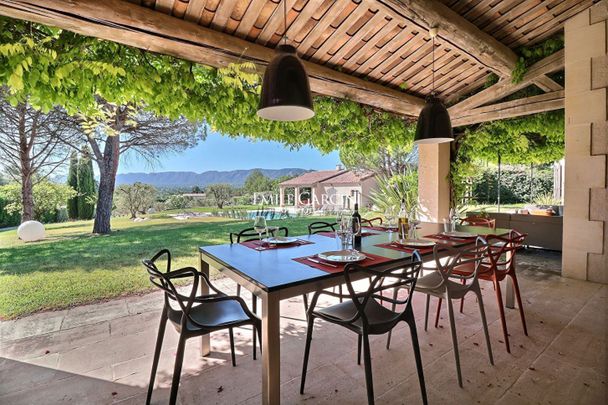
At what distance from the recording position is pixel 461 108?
5129 millimetres

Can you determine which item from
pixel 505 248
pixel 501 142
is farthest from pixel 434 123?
pixel 501 142

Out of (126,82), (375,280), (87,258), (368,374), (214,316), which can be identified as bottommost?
(87,258)

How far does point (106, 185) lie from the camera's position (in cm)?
667

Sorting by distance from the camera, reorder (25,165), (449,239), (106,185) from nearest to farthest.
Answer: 1. (449,239)
2. (25,165)
3. (106,185)

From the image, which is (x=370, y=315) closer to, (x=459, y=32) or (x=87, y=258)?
(x=459, y=32)

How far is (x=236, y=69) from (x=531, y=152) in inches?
305

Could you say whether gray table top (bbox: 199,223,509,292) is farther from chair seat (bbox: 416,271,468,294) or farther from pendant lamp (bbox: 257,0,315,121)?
pendant lamp (bbox: 257,0,315,121)

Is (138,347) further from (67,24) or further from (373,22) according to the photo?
(373,22)

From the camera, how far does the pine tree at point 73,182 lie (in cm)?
644

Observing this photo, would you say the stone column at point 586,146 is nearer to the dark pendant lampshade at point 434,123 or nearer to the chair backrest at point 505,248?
the chair backrest at point 505,248

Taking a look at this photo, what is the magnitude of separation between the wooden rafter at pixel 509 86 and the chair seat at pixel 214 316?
4808 millimetres

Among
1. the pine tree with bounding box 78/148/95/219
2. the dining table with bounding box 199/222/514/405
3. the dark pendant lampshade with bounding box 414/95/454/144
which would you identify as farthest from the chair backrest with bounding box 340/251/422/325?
the pine tree with bounding box 78/148/95/219

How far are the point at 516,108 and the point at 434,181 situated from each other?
1.74 meters

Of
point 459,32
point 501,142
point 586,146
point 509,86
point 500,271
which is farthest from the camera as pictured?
point 501,142
